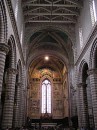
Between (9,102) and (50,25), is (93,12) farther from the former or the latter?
(9,102)

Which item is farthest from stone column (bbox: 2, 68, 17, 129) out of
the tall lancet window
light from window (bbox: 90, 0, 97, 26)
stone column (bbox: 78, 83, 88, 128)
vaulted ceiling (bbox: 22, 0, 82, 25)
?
the tall lancet window

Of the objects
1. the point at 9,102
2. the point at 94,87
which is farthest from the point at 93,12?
the point at 9,102

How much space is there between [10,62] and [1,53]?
171 inches

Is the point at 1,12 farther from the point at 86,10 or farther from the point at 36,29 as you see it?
the point at 36,29

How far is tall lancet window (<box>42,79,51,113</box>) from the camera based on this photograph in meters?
41.7

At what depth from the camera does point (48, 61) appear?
42406mm

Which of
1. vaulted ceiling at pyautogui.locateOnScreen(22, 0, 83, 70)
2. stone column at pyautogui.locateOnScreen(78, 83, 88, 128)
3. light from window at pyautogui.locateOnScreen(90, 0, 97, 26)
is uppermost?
vaulted ceiling at pyautogui.locateOnScreen(22, 0, 83, 70)

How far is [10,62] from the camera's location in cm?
1775

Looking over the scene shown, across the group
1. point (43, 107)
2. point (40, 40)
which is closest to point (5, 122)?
point (40, 40)

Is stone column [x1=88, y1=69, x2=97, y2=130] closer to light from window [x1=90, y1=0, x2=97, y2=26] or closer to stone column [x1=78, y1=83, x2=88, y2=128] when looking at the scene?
stone column [x1=78, y1=83, x2=88, y2=128]

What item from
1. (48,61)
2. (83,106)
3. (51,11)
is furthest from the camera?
(48,61)

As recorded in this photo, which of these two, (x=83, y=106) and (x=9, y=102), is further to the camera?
(x=83, y=106)

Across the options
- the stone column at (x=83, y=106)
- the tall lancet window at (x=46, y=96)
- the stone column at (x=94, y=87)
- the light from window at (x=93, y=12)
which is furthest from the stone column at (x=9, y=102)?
the tall lancet window at (x=46, y=96)

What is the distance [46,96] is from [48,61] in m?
8.30
